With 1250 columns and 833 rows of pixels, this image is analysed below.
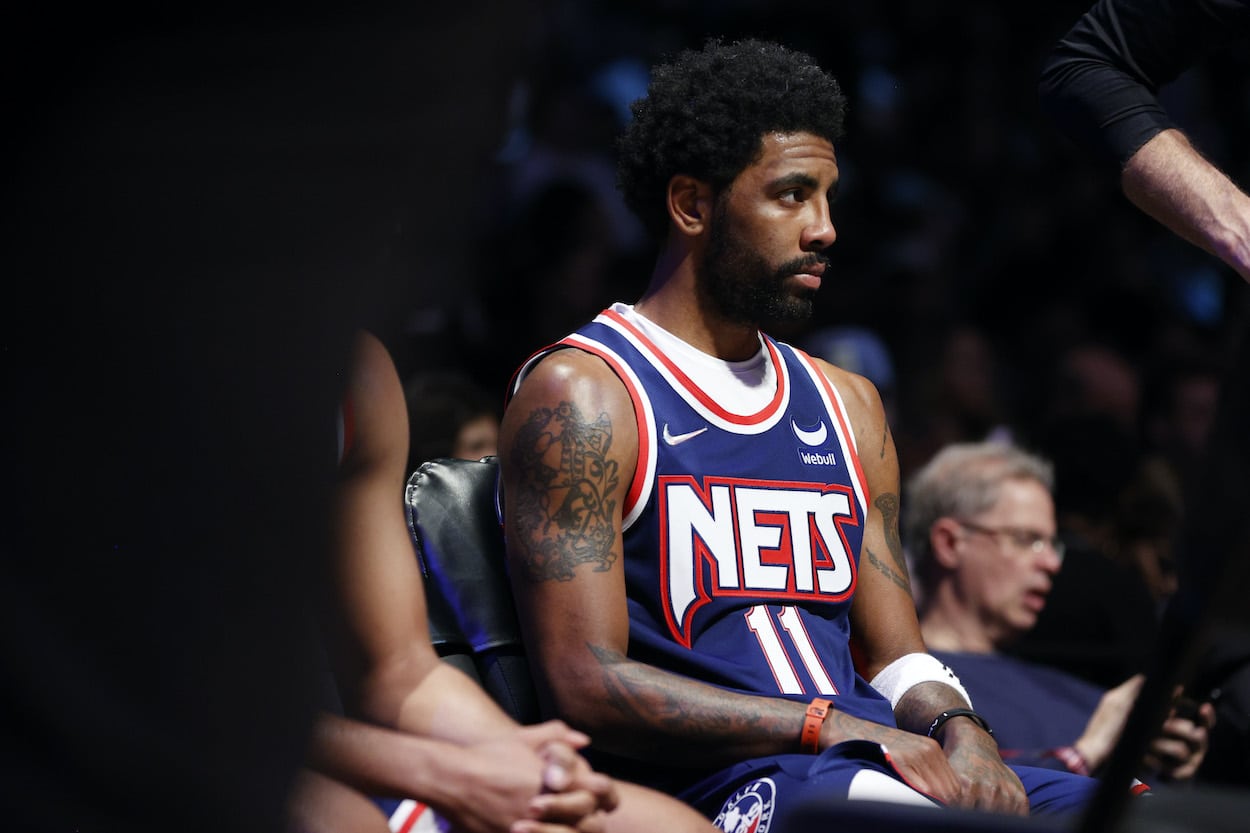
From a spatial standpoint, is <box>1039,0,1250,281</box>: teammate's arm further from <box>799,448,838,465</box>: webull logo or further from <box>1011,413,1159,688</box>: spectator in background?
<box>1011,413,1159,688</box>: spectator in background

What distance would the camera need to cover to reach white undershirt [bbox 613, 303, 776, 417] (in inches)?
114

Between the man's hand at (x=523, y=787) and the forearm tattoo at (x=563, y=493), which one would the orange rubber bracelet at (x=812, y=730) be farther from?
the man's hand at (x=523, y=787)

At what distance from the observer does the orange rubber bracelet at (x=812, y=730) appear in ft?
8.31

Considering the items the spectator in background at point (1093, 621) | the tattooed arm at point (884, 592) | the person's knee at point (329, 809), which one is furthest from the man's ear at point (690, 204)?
the spectator in background at point (1093, 621)

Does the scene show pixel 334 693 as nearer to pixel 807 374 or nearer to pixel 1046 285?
pixel 807 374

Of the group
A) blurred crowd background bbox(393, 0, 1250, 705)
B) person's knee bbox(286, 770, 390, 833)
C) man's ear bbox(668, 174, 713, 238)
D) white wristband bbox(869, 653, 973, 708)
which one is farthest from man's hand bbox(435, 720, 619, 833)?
blurred crowd background bbox(393, 0, 1250, 705)

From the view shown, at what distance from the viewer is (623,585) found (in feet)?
8.65

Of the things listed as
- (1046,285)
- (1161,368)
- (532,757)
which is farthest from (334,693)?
(1046,285)

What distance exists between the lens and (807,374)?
3.13m

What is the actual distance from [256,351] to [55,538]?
213mm

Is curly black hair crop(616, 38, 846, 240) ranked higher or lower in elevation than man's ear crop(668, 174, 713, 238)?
higher

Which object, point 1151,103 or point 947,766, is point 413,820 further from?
point 1151,103

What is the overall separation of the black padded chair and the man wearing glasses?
1.66 meters

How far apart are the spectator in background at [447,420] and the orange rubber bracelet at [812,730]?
5.32 ft
